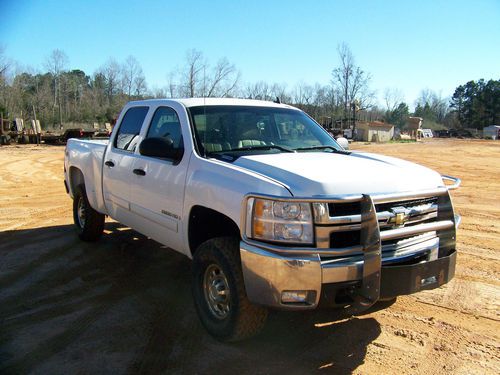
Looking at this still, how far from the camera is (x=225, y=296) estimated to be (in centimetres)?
357

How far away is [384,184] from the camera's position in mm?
3217

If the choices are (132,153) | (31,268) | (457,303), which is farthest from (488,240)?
(31,268)

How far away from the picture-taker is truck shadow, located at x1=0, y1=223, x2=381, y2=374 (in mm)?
3291

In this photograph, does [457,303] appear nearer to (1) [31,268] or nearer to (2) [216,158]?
(2) [216,158]

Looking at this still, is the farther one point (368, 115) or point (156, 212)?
point (368, 115)

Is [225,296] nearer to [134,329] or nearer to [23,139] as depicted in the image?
[134,329]

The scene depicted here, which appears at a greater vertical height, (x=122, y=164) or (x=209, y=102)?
(x=209, y=102)

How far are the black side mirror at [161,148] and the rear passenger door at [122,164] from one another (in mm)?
878

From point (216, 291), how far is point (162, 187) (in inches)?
45.5

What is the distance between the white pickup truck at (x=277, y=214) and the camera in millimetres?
2965

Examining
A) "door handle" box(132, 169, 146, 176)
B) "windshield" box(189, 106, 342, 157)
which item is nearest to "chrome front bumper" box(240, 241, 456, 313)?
"windshield" box(189, 106, 342, 157)

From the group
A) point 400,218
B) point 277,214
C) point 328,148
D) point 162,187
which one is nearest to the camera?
point 277,214

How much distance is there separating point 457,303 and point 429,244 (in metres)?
1.34

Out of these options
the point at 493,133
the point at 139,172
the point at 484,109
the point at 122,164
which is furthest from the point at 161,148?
the point at 484,109
